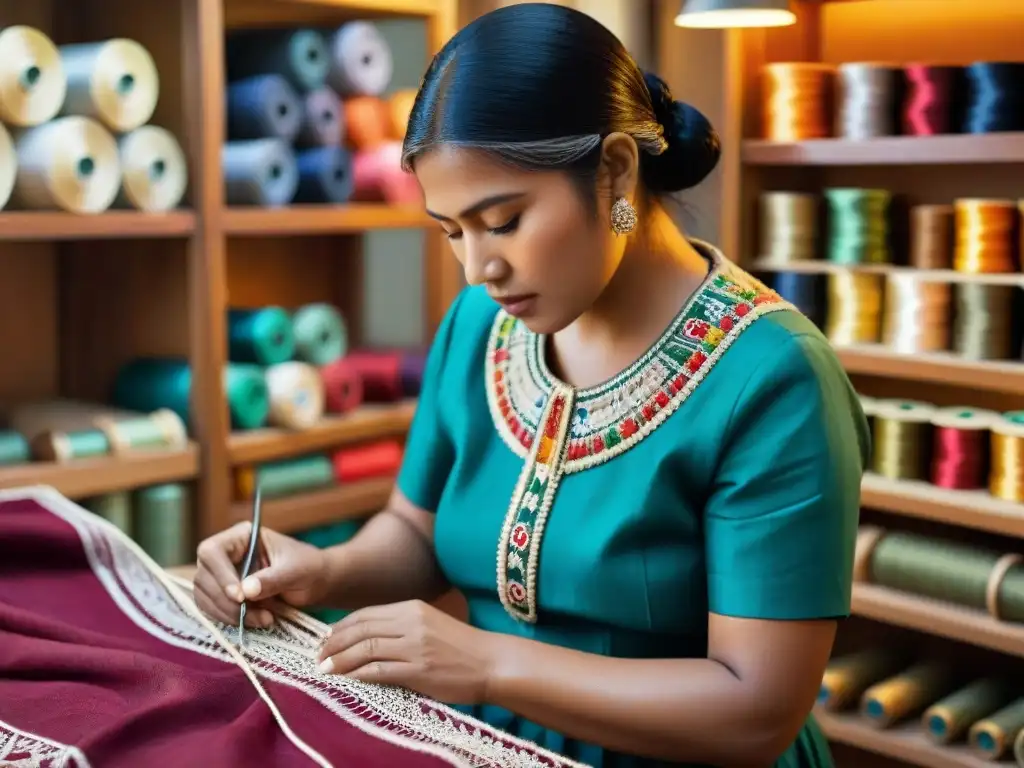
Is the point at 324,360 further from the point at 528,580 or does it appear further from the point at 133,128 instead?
the point at 528,580

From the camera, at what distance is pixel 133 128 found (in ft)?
7.56

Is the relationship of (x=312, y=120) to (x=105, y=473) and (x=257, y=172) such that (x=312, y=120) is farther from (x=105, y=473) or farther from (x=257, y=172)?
(x=105, y=473)

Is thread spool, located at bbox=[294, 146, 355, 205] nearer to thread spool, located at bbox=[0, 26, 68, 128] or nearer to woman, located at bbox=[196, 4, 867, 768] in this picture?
thread spool, located at bbox=[0, 26, 68, 128]

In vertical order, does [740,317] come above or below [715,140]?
below

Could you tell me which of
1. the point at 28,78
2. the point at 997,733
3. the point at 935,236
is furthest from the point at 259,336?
the point at 997,733

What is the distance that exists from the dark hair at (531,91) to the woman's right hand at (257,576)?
47 centimetres

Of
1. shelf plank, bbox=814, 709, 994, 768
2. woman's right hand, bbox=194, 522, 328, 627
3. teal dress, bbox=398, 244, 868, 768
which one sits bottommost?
shelf plank, bbox=814, 709, 994, 768

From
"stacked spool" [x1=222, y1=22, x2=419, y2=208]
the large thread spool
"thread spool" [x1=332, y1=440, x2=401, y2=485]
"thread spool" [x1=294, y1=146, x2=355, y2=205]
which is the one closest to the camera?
the large thread spool

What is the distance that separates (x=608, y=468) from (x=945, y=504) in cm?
123

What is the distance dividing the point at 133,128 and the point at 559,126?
4.33 ft

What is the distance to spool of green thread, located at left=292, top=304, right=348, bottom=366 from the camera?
2705 mm

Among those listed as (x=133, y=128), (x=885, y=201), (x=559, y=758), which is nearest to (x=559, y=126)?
(x=559, y=758)

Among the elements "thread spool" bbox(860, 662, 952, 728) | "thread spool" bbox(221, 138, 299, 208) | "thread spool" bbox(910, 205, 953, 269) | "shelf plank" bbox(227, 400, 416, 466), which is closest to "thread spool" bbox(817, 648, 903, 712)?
"thread spool" bbox(860, 662, 952, 728)

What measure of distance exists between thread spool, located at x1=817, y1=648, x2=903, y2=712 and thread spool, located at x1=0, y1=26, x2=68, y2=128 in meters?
1.76
